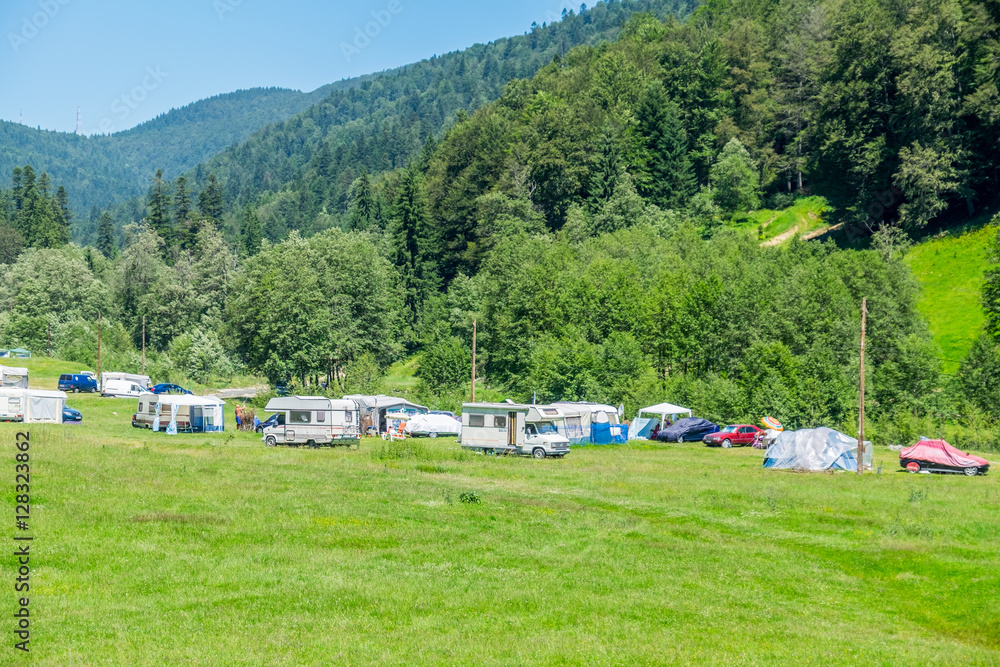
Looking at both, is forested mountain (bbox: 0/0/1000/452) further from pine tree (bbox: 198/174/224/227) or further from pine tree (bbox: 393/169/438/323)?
pine tree (bbox: 198/174/224/227)

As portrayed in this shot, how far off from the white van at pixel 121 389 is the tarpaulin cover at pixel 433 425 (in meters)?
32.3

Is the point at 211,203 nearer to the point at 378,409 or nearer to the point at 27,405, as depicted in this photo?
the point at 27,405

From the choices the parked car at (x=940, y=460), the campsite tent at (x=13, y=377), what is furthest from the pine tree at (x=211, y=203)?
the parked car at (x=940, y=460)

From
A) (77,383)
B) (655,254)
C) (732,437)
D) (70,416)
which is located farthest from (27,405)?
(655,254)

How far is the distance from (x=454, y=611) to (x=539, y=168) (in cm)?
10726

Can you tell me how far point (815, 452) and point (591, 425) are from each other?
47.5ft

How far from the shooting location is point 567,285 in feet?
278

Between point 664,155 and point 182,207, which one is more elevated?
point 182,207

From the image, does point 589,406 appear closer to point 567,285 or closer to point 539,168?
point 567,285

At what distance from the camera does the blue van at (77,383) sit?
82.4 metres

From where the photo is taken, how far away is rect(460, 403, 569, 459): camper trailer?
160ft

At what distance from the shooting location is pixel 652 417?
6475cm

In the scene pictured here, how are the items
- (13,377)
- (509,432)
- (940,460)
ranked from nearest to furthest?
(940,460)
(509,432)
(13,377)

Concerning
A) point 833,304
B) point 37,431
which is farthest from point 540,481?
point 833,304
